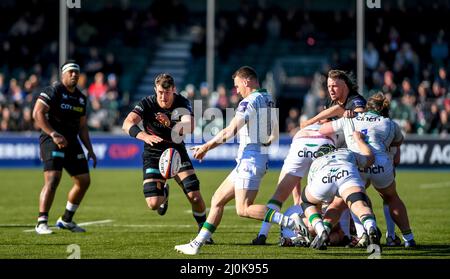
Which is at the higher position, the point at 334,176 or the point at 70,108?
the point at 70,108

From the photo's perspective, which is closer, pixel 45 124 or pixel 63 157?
pixel 45 124

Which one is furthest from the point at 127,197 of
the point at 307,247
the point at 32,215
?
the point at 307,247

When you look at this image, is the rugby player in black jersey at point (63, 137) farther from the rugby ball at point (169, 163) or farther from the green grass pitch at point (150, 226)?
the rugby ball at point (169, 163)

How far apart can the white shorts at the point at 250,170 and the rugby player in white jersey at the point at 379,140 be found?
38.5 inches

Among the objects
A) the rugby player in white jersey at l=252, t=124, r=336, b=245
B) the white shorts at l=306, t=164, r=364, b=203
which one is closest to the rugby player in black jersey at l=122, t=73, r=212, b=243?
the rugby player in white jersey at l=252, t=124, r=336, b=245

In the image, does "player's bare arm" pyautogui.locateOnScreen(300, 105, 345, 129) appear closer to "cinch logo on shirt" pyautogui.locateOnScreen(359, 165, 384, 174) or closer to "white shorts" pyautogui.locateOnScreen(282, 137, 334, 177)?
"white shorts" pyautogui.locateOnScreen(282, 137, 334, 177)

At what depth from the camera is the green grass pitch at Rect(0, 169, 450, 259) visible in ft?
39.1

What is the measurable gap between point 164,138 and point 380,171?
3217mm

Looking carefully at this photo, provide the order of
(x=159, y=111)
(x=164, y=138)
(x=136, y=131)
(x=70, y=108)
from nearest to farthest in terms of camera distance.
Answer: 1. (x=136, y=131)
2. (x=159, y=111)
3. (x=164, y=138)
4. (x=70, y=108)

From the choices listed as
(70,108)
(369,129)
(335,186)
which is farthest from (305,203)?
(70,108)

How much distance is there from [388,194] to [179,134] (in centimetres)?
309

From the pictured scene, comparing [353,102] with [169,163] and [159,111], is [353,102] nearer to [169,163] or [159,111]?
[169,163]

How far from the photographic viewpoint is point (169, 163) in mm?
13297
